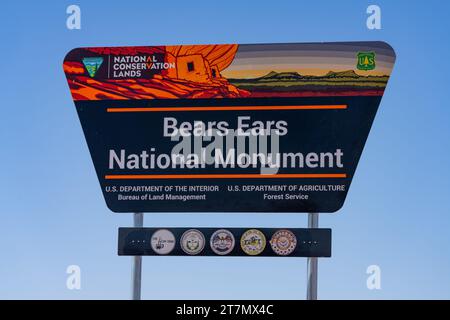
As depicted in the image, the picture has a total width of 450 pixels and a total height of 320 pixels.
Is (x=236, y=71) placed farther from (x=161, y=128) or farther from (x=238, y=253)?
(x=238, y=253)

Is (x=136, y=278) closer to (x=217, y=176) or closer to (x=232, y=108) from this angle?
(x=217, y=176)

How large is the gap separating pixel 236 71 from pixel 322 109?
1349mm

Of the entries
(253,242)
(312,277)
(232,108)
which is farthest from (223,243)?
(232,108)

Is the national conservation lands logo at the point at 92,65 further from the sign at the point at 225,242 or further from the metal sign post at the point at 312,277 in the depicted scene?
the metal sign post at the point at 312,277

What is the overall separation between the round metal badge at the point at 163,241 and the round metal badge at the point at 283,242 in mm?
1419

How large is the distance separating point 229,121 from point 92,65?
2.22 meters

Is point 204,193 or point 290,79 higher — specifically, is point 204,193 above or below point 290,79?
below

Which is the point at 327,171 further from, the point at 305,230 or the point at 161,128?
the point at 161,128

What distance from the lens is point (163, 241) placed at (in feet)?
40.6

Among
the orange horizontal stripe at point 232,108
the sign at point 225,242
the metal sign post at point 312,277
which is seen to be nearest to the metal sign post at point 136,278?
the sign at point 225,242

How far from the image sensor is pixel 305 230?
12125 mm
